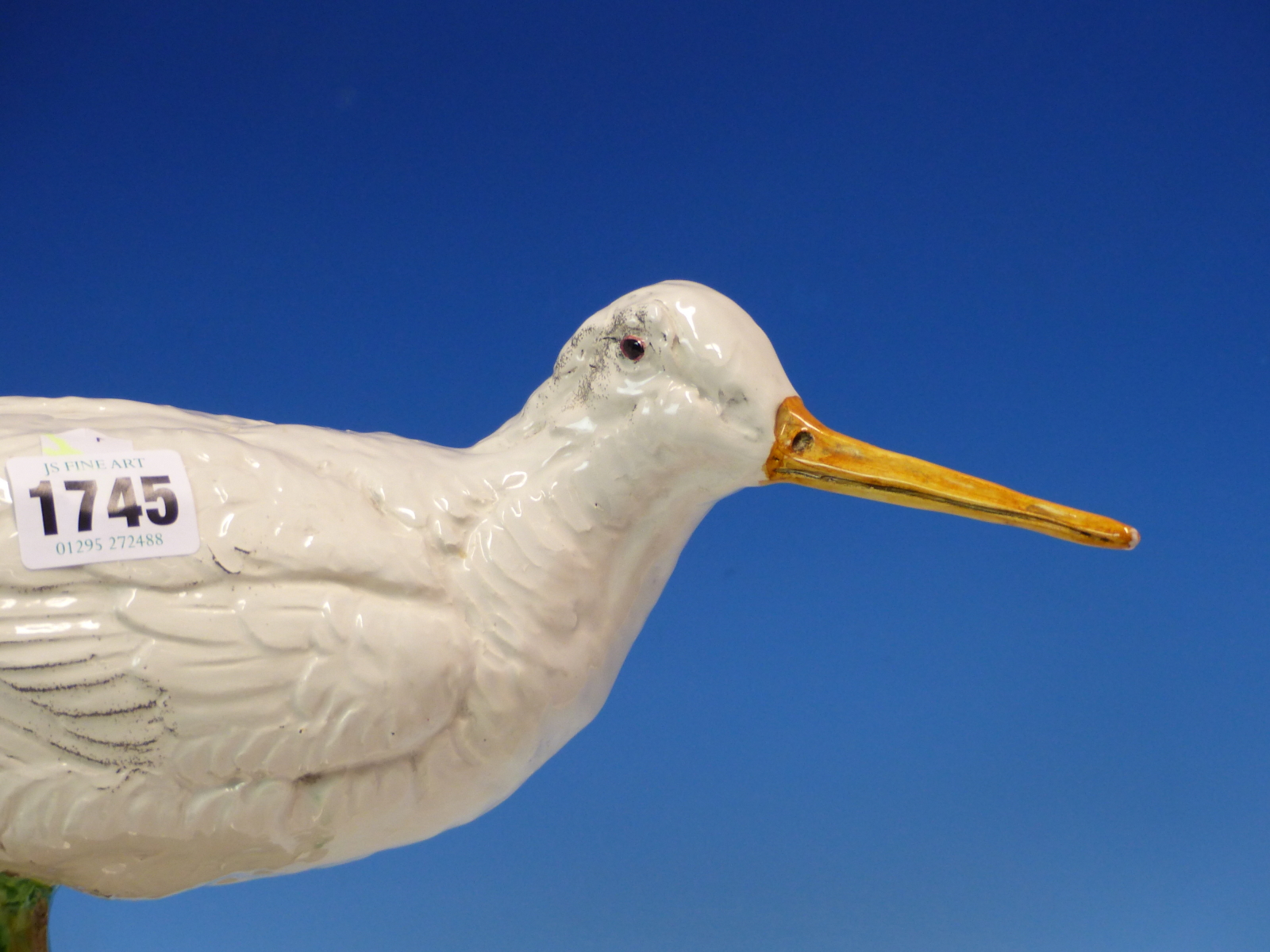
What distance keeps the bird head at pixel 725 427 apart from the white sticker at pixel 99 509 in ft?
1.64

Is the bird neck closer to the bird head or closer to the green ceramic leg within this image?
the bird head

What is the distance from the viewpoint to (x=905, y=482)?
1.43 m

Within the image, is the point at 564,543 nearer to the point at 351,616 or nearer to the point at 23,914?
the point at 351,616

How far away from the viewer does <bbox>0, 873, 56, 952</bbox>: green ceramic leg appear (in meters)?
1.40

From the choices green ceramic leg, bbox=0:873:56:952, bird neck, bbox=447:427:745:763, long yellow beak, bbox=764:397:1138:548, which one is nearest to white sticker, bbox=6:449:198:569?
bird neck, bbox=447:427:745:763

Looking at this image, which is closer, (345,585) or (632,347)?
(345,585)

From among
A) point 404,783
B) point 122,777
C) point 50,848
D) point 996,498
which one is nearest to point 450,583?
point 404,783

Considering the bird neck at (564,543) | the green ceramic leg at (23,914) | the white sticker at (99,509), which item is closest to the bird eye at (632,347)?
the bird neck at (564,543)

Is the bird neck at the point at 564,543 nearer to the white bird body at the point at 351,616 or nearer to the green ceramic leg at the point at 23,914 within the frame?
the white bird body at the point at 351,616

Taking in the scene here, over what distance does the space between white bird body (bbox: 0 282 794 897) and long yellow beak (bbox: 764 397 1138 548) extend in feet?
0.14

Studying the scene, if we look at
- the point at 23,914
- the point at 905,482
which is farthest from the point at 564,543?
the point at 23,914

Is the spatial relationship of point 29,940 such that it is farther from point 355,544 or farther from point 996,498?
point 996,498

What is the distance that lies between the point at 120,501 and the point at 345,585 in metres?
0.26

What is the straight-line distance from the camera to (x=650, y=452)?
1.44 m
